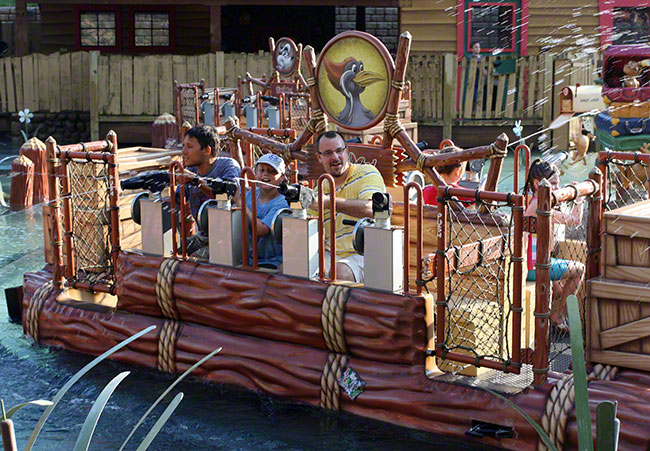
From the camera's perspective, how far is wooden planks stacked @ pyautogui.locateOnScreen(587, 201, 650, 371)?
412cm

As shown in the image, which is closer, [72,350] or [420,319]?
[420,319]

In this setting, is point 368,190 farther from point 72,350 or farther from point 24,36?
point 24,36

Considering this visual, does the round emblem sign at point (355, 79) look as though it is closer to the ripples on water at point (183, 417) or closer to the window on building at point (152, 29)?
the ripples on water at point (183, 417)

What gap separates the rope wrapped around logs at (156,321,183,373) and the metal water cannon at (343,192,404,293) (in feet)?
4.71

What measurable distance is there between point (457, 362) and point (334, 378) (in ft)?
2.26

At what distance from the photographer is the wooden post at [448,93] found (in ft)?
53.8

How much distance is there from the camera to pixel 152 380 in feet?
18.4

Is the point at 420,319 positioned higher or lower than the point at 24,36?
lower

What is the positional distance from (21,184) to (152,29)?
387 inches

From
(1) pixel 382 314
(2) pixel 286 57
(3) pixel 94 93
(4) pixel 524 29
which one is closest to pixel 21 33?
(3) pixel 94 93

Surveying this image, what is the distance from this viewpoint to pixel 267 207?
18.3 feet

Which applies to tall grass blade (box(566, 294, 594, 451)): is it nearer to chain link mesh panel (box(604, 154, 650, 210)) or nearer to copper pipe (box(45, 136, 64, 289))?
chain link mesh panel (box(604, 154, 650, 210))

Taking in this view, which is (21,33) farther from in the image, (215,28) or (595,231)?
(595,231)

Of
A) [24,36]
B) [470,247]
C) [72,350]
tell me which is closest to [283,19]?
[24,36]
